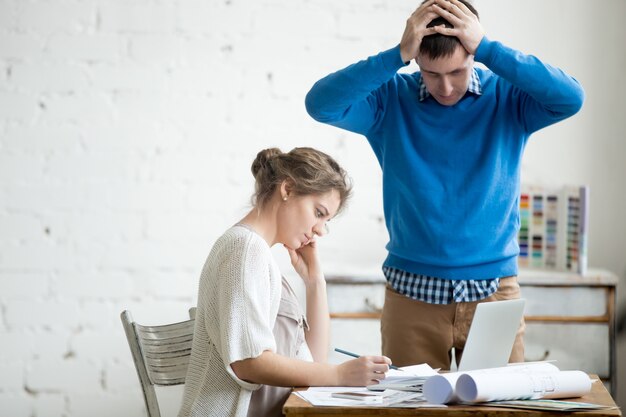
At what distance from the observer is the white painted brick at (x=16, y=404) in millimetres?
2766

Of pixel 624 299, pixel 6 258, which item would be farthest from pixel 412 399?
pixel 6 258

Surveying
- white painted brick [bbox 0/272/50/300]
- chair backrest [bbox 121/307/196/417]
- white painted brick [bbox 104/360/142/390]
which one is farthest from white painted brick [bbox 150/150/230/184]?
chair backrest [bbox 121/307/196/417]

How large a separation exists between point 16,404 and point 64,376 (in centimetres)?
18

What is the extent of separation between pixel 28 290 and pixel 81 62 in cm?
75

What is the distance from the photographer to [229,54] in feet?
9.02

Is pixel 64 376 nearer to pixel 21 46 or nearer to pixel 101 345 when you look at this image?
pixel 101 345

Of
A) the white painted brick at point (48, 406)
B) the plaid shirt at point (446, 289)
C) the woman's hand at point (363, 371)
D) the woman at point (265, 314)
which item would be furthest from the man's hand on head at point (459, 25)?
the white painted brick at point (48, 406)

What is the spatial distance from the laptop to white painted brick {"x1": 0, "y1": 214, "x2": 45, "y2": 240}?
1713 millimetres

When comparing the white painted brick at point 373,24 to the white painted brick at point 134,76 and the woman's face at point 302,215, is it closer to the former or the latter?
the white painted brick at point 134,76

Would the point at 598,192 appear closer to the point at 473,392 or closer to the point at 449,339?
the point at 449,339

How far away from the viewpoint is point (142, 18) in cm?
274

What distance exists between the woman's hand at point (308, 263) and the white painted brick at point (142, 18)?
1255 millimetres

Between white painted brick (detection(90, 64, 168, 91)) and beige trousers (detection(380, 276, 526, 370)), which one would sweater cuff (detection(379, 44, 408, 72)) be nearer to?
beige trousers (detection(380, 276, 526, 370))

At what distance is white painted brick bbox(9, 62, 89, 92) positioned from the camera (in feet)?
9.07
